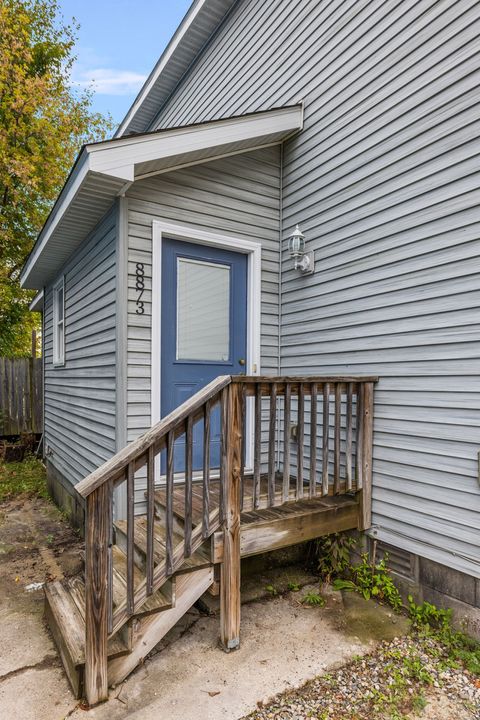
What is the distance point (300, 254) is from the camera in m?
3.85

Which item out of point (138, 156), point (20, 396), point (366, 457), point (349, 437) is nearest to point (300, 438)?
point (349, 437)

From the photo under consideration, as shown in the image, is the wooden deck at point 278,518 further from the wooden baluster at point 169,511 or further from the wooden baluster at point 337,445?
the wooden baluster at point 169,511

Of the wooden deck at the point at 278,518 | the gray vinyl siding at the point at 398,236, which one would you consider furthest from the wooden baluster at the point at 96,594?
the gray vinyl siding at the point at 398,236

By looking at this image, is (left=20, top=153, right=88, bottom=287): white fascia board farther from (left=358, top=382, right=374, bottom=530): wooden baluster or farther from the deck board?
(left=358, top=382, right=374, bottom=530): wooden baluster

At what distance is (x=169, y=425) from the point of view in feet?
7.18

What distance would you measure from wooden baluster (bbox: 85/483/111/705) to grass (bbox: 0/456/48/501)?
4368 mm

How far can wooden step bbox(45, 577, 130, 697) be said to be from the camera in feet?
6.63

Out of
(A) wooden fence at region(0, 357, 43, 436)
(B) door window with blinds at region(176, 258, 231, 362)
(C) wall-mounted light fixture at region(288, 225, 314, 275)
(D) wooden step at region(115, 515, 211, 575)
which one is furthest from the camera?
(A) wooden fence at region(0, 357, 43, 436)

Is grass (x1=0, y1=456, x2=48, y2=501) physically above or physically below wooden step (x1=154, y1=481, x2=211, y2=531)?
below

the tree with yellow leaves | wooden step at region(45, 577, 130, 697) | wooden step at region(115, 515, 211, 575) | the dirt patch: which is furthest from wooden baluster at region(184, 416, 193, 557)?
the tree with yellow leaves

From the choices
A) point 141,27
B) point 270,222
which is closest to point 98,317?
point 270,222

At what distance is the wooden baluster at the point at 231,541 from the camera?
241 cm

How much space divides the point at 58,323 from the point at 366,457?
4462mm

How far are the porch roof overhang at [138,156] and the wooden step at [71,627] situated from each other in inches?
107
